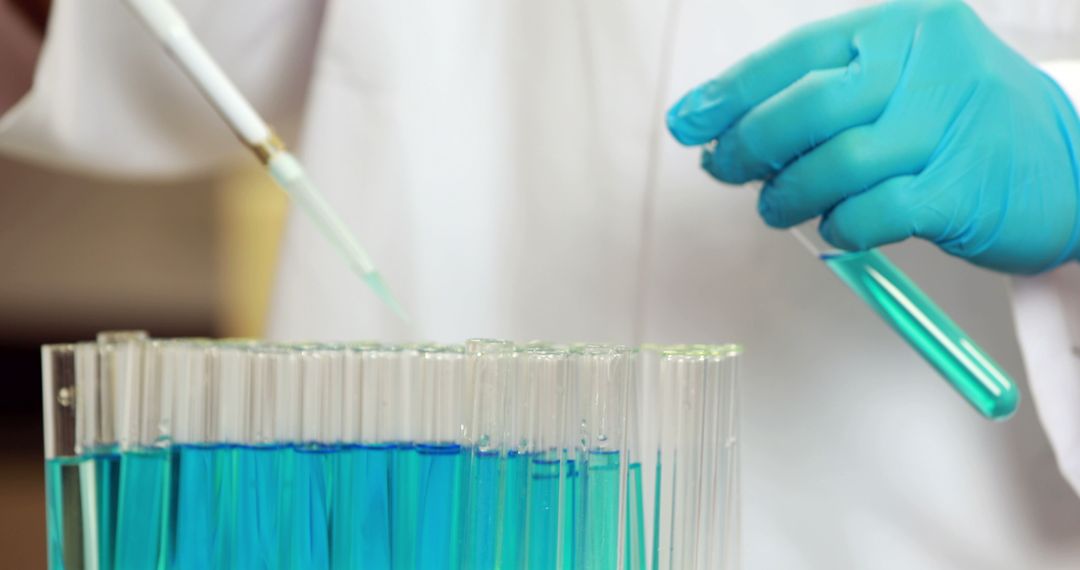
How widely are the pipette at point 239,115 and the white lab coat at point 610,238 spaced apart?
243 mm

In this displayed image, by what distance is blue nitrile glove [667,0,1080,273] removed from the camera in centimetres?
67

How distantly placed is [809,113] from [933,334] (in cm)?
17

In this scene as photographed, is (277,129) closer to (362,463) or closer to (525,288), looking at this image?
(525,288)

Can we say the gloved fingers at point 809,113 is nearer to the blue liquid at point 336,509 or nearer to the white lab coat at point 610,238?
the white lab coat at point 610,238

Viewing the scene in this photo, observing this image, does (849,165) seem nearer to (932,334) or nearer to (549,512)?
(932,334)

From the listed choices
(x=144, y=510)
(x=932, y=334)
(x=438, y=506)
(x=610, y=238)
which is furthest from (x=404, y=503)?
(x=610, y=238)

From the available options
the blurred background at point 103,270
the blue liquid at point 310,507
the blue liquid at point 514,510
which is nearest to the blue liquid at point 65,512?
the blue liquid at point 310,507

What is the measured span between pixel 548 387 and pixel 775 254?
41cm

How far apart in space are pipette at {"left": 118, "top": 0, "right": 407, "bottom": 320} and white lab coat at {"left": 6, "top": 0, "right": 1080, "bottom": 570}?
243mm

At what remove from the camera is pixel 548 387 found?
1.50 feet

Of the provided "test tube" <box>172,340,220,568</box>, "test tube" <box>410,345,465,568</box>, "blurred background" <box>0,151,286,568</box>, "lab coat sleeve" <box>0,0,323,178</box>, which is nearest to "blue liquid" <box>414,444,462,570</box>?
"test tube" <box>410,345,465,568</box>

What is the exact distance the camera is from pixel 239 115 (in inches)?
26.6

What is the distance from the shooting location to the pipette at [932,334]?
56cm

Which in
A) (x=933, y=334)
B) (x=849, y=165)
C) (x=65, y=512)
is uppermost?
(x=849, y=165)
